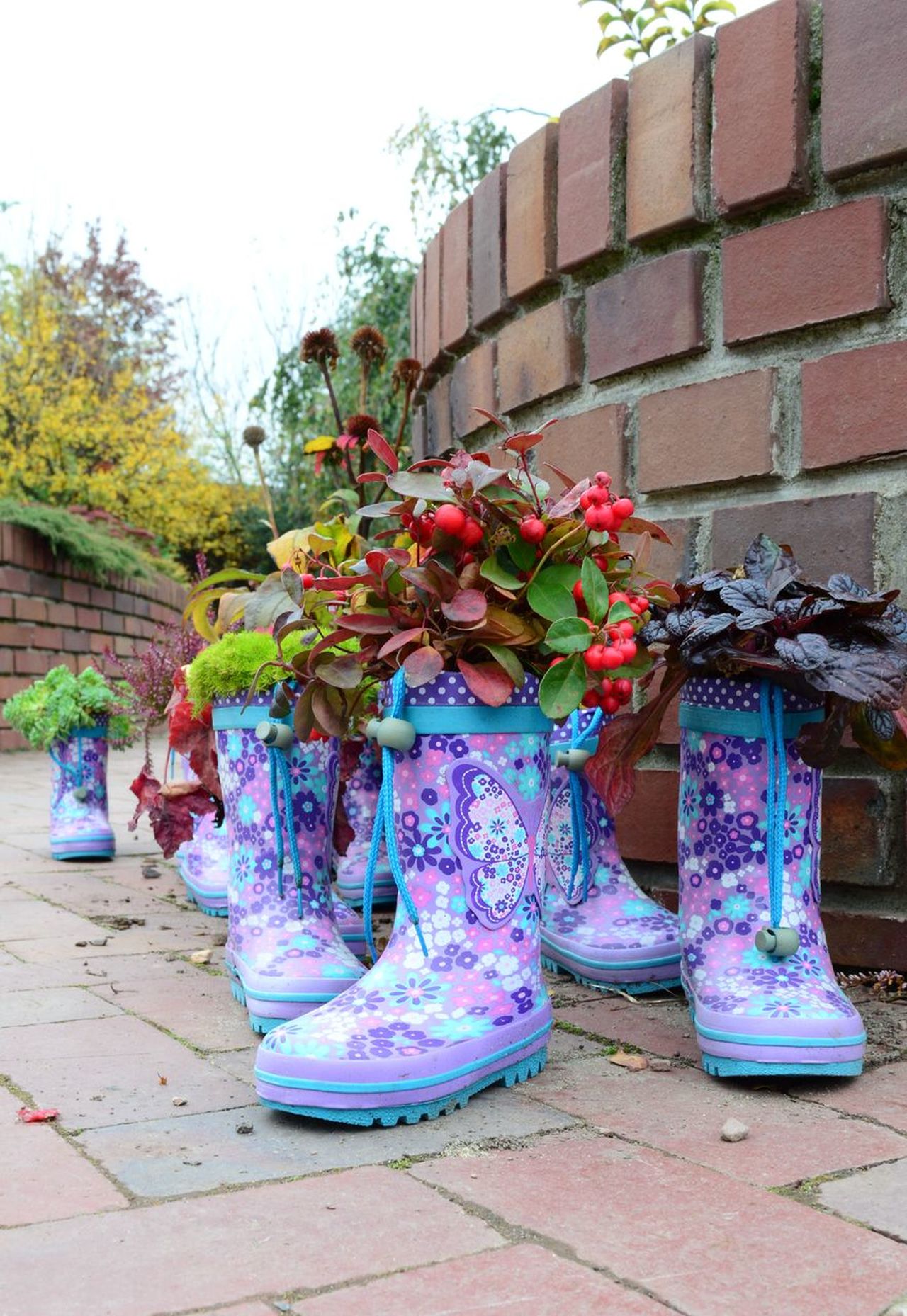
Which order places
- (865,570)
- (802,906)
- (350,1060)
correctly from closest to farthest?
(350,1060)
(802,906)
(865,570)

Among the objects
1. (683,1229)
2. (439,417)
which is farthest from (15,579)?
(683,1229)

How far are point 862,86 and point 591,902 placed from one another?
3.64ft

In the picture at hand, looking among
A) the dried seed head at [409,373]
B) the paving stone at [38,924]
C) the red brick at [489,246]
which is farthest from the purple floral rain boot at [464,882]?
the dried seed head at [409,373]

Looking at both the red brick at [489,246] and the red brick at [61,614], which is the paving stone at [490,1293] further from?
the red brick at [61,614]

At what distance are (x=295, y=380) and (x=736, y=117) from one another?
605cm

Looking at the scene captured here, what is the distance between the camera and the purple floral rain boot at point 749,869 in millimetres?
1354

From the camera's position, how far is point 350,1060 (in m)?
1.21

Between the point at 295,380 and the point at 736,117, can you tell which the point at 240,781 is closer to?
the point at 736,117

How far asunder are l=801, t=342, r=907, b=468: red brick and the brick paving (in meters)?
0.70

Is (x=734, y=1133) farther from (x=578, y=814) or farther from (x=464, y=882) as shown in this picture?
(x=578, y=814)

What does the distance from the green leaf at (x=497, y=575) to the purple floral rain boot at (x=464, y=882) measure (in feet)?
0.36

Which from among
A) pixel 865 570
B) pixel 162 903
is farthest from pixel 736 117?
pixel 162 903

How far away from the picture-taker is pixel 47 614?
6.55m

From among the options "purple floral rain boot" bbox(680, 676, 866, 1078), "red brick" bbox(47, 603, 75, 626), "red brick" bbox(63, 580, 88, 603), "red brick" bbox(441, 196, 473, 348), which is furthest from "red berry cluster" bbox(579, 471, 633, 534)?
"red brick" bbox(63, 580, 88, 603)
